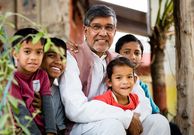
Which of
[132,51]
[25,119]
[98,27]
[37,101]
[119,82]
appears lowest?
[25,119]

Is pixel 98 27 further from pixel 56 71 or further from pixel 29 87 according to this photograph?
pixel 29 87

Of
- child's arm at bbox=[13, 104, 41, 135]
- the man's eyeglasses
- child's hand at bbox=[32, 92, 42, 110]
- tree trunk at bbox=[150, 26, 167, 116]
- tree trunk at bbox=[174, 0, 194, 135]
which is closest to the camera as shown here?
child's arm at bbox=[13, 104, 41, 135]

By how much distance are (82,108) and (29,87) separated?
1.35 feet

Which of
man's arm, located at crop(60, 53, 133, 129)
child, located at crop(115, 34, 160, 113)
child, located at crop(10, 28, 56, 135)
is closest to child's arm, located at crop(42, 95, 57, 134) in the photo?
child, located at crop(10, 28, 56, 135)

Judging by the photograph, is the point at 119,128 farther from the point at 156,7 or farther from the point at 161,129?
the point at 156,7

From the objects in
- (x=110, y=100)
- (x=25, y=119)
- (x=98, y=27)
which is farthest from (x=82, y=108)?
(x=98, y=27)

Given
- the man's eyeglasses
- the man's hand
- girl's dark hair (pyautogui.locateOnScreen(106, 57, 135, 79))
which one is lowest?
the man's hand

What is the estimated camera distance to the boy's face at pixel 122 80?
138 inches

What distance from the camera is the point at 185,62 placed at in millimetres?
4008

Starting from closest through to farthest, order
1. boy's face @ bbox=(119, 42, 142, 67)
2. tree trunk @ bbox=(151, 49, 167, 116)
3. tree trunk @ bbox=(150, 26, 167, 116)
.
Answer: boy's face @ bbox=(119, 42, 142, 67) → tree trunk @ bbox=(150, 26, 167, 116) → tree trunk @ bbox=(151, 49, 167, 116)

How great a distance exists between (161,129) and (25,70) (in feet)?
3.45

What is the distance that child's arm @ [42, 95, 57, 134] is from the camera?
321 centimetres

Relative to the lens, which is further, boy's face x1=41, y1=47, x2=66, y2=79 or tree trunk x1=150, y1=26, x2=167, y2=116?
tree trunk x1=150, y1=26, x2=167, y2=116

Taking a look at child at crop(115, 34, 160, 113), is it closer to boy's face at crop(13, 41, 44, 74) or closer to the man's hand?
the man's hand
